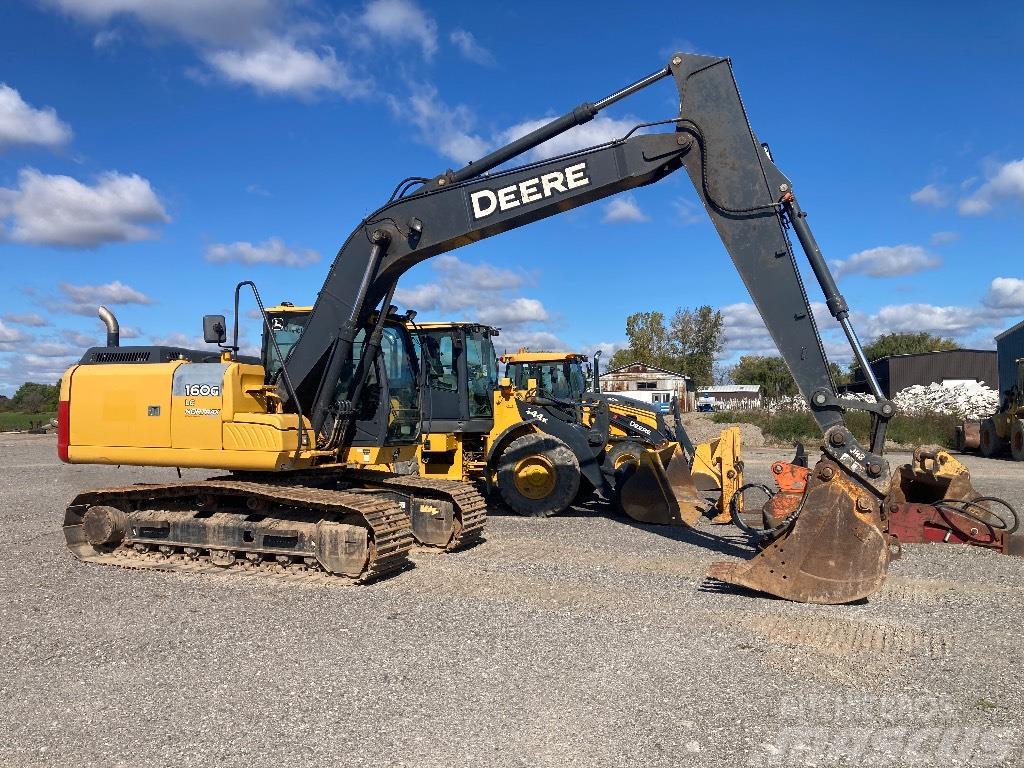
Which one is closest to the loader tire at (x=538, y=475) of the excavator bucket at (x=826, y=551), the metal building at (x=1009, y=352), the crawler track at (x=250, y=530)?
the crawler track at (x=250, y=530)

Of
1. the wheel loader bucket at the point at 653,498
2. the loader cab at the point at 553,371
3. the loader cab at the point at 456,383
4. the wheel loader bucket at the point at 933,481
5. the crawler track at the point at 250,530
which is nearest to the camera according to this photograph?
the crawler track at the point at 250,530

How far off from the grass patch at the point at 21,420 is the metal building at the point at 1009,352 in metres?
50.6

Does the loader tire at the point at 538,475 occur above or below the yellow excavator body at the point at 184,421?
below

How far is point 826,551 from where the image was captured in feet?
21.9

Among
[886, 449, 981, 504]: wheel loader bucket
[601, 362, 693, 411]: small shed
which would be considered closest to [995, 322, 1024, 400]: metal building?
[601, 362, 693, 411]: small shed

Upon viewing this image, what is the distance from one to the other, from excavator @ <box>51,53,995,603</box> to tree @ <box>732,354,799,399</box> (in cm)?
6384

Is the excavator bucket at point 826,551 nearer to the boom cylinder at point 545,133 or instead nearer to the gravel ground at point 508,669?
the gravel ground at point 508,669

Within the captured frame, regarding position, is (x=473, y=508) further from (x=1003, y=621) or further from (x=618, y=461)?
(x=1003, y=621)

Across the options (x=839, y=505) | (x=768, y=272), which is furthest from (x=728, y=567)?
(x=768, y=272)

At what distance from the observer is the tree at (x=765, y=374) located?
73.6m

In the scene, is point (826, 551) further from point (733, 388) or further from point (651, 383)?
point (733, 388)

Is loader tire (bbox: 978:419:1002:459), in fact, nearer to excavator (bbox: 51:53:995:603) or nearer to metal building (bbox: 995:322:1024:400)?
metal building (bbox: 995:322:1024:400)

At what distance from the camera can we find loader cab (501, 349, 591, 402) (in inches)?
685

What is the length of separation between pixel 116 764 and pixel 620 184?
6096 mm
